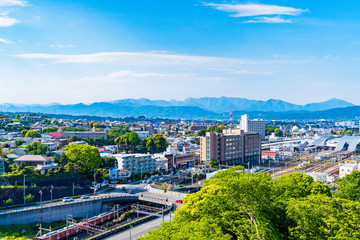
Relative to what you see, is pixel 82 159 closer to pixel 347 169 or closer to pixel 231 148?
pixel 231 148

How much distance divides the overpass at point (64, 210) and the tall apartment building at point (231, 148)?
18.9 m

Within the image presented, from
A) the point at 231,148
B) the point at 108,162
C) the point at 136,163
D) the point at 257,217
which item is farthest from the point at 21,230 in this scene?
the point at 231,148

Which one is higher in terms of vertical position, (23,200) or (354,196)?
(354,196)

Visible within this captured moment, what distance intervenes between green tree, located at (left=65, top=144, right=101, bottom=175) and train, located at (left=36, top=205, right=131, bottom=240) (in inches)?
249

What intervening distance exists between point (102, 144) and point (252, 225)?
47.3 m

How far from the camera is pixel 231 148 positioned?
154ft

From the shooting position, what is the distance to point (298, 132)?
114875 mm

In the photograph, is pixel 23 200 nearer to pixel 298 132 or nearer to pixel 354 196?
pixel 354 196

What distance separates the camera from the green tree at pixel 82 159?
30188mm

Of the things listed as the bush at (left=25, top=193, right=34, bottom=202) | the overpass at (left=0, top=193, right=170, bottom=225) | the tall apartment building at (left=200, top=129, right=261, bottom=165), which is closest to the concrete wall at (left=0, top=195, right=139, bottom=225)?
the overpass at (left=0, top=193, right=170, bottom=225)

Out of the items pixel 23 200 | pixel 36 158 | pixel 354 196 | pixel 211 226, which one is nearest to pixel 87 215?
pixel 23 200

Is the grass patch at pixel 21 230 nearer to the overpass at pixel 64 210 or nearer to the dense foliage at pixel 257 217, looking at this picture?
the overpass at pixel 64 210

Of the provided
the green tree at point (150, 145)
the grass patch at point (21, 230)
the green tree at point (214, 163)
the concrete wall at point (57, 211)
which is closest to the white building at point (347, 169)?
the green tree at point (214, 163)

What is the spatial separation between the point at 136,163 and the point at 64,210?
48.2ft
